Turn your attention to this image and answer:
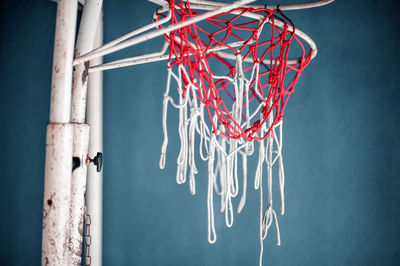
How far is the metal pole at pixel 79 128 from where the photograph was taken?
0.84 m

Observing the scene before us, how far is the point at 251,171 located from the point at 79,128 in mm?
1072

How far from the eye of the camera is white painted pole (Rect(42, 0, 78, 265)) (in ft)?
2.48

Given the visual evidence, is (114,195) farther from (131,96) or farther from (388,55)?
(388,55)

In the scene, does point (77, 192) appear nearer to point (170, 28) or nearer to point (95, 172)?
point (170, 28)

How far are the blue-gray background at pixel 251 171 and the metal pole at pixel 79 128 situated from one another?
0.76m

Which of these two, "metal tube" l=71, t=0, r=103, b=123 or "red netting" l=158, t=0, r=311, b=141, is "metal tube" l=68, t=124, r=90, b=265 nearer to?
"metal tube" l=71, t=0, r=103, b=123

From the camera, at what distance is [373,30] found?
5.16ft

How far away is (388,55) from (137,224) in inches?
73.8

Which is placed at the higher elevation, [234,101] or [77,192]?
[234,101]

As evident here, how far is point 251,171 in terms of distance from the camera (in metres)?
1.60

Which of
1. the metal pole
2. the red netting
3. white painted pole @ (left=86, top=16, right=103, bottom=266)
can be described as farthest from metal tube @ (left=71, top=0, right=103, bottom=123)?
white painted pole @ (left=86, top=16, right=103, bottom=266)

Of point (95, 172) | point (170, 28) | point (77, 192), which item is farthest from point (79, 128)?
point (95, 172)

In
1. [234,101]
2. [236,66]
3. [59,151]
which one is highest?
[236,66]

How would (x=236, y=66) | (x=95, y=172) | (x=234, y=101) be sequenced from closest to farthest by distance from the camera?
(x=236, y=66) < (x=234, y=101) < (x=95, y=172)
